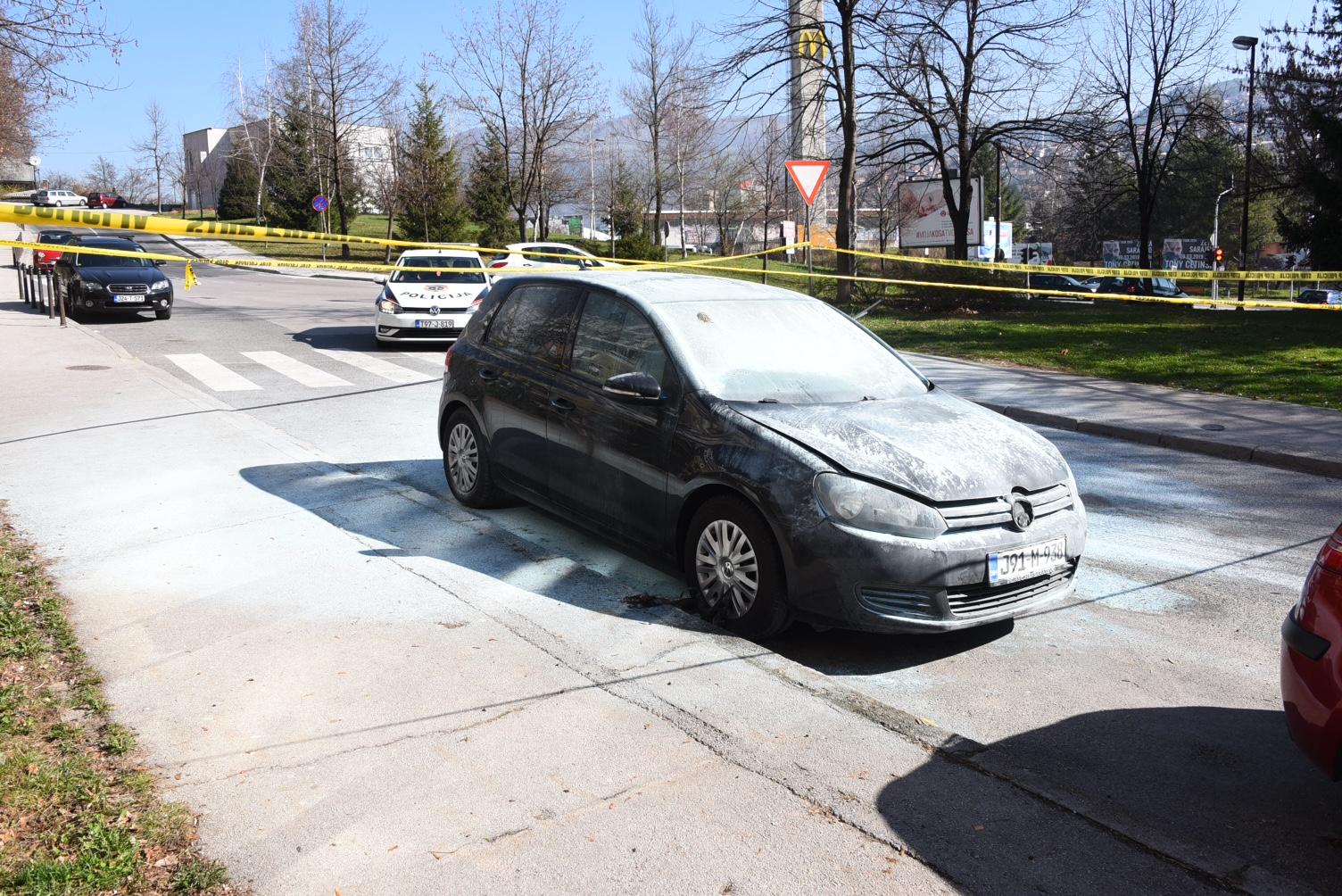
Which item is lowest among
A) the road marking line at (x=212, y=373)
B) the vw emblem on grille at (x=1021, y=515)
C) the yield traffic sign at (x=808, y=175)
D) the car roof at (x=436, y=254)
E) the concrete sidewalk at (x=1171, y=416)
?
the concrete sidewalk at (x=1171, y=416)

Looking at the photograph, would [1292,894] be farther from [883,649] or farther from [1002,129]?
[1002,129]

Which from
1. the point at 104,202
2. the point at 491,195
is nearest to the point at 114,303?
the point at 491,195

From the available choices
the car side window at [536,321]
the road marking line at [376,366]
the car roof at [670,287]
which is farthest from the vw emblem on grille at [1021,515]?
the road marking line at [376,366]

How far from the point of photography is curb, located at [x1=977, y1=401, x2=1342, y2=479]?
955 cm

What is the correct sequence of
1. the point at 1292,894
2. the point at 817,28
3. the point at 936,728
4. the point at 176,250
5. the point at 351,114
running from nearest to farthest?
1. the point at 1292,894
2. the point at 936,728
3. the point at 817,28
4. the point at 351,114
5. the point at 176,250

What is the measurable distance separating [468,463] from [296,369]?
8.23 metres

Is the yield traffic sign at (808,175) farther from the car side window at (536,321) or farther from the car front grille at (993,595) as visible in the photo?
the car front grille at (993,595)

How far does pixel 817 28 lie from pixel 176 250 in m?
38.8

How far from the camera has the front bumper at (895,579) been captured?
4.76m

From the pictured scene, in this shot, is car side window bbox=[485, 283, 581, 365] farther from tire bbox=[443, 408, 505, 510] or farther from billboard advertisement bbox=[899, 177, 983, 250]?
billboard advertisement bbox=[899, 177, 983, 250]

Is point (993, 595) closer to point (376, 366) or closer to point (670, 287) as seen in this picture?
point (670, 287)

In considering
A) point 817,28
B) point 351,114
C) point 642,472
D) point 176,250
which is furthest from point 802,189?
point 176,250

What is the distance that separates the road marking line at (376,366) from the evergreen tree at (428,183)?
34.4 metres

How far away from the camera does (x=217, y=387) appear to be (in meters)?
13.1
